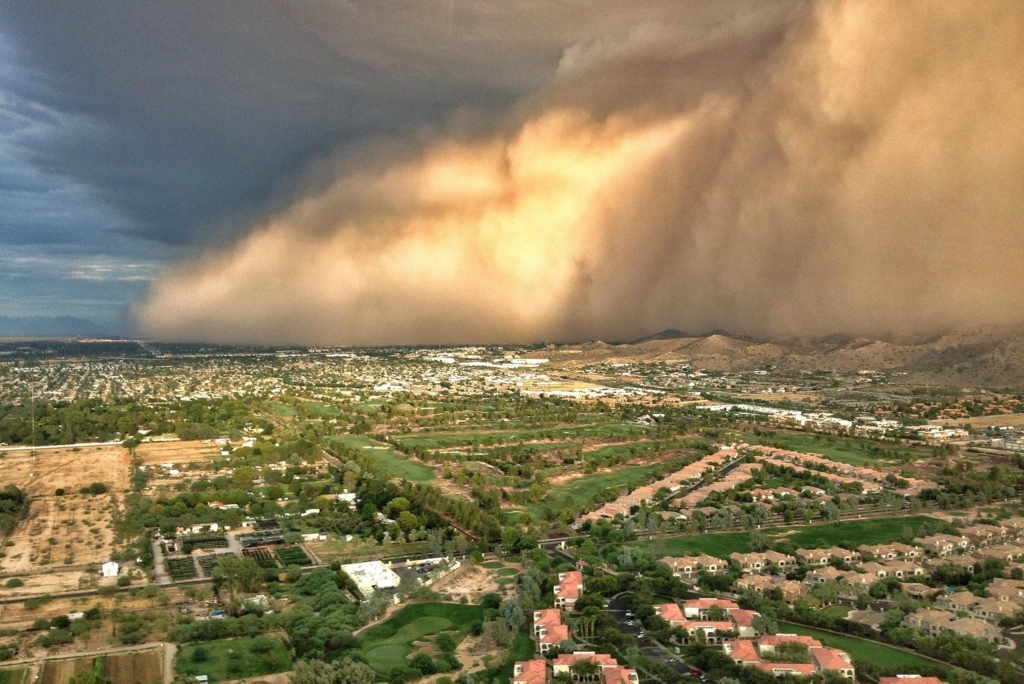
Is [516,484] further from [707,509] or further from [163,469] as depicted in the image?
[163,469]

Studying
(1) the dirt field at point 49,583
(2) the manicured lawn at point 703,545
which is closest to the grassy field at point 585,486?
(2) the manicured lawn at point 703,545

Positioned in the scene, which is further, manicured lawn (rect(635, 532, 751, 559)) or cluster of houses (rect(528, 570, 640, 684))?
manicured lawn (rect(635, 532, 751, 559))

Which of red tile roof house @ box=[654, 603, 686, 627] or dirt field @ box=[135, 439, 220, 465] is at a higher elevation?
dirt field @ box=[135, 439, 220, 465]

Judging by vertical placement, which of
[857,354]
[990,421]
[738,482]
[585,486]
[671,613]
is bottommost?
[671,613]

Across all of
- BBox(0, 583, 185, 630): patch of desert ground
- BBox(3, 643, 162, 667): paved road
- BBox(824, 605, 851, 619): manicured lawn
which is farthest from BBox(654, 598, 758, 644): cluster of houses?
BBox(0, 583, 185, 630): patch of desert ground

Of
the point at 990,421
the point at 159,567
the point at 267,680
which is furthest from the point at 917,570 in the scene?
the point at 990,421

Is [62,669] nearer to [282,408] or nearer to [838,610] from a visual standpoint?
[838,610]

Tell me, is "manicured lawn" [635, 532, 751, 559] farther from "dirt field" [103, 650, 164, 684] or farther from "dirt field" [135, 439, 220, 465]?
"dirt field" [135, 439, 220, 465]
